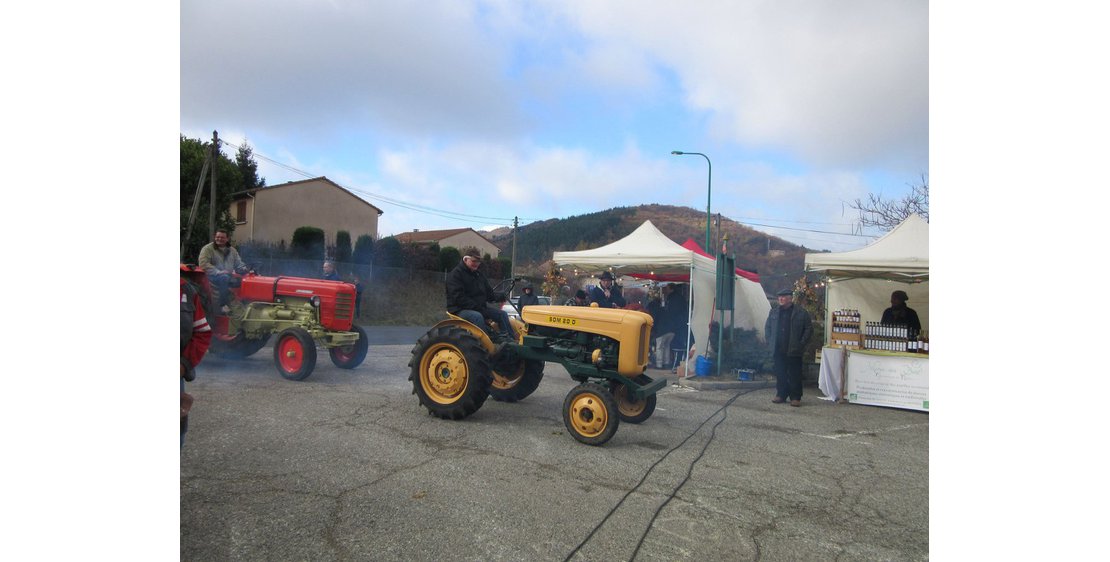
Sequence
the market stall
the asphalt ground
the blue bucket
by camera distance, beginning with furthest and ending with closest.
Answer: the blue bucket → the market stall → the asphalt ground

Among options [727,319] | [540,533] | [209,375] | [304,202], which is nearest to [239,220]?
[304,202]

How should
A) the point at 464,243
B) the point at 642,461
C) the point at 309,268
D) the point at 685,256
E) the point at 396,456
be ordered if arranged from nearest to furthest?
the point at 396,456, the point at 642,461, the point at 685,256, the point at 309,268, the point at 464,243

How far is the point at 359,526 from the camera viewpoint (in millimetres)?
2990

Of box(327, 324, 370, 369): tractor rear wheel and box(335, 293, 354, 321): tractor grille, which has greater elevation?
box(335, 293, 354, 321): tractor grille

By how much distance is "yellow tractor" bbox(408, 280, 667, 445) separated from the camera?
208 inches

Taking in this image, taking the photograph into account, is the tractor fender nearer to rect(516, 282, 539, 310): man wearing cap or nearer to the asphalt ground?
the asphalt ground

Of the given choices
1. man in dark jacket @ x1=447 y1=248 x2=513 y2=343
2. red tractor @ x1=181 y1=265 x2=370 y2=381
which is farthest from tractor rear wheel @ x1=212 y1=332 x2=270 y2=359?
man in dark jacket @ x1=447 y1=248 x2=513 y2=343

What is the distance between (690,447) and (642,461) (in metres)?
0.74

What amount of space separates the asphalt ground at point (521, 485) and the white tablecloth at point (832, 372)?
7.05 ft

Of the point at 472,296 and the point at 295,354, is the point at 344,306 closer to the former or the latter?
the point at 295,354

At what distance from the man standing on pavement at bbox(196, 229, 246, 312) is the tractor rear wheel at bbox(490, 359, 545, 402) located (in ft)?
12.5

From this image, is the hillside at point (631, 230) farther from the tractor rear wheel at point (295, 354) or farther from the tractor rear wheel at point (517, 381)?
the tractor rear wheel at point (517, 381)

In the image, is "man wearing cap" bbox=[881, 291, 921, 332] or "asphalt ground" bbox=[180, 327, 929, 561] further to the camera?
"man wearing cap" bbox=[881, 291, 921, 332]
